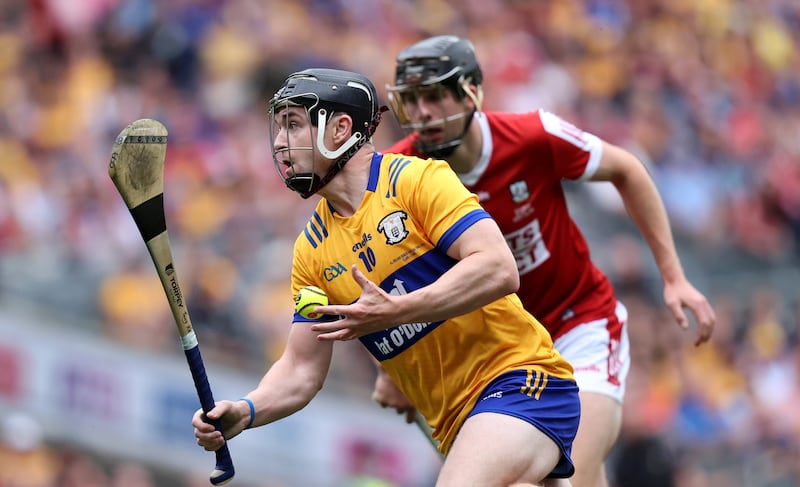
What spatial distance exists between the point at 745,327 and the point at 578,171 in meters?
7.23

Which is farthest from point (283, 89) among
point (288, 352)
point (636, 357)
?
point (636, 357)

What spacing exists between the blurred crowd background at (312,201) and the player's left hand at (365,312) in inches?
187

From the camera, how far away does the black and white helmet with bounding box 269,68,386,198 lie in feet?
16.1

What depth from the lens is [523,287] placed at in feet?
20.3

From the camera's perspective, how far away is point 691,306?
620 centimetres

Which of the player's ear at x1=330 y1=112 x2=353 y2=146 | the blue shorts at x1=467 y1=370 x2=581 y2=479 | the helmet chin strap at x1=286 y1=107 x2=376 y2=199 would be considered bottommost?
the blue shorts at x1=467 y1=370 x2=581 y2=479

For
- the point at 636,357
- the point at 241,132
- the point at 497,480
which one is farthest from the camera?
the point at 241,132

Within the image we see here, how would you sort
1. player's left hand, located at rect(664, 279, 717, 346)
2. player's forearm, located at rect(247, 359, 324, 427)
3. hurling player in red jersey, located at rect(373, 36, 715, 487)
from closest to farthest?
player's forearm, located at rect(247, 359, 324, 427)
hurling player in red jersey, located at rect(373, 36, 715, 487)
player's left hand, located at rect(664, 279, 717, 346)

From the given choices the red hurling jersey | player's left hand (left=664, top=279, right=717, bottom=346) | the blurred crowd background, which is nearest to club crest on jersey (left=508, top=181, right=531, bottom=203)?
the red hurling jersey

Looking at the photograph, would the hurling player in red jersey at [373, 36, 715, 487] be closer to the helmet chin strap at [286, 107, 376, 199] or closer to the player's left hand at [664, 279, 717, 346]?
the player's left hand at [664, 279, 717, 346]

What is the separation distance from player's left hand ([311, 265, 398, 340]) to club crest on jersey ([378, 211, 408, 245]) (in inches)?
18.8

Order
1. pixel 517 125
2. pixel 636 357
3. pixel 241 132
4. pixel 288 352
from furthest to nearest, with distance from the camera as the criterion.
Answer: pixel 241 132 < pixel 636 357 < pixel 517 125 < pixel 288 352

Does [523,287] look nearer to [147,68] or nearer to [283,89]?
[283,89]

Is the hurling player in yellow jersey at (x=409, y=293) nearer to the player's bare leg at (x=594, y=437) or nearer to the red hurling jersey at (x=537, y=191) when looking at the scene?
the player's bare leg at (x=594, y=437)
